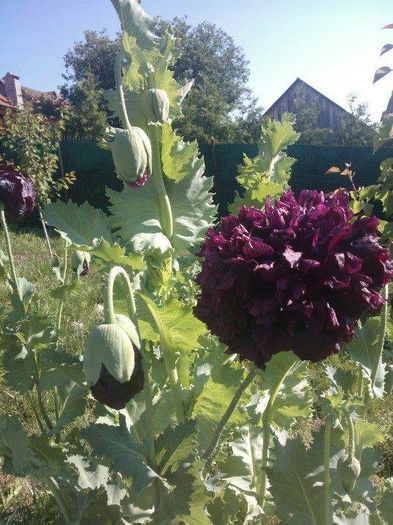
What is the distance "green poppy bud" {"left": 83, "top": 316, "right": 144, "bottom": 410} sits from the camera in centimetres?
85

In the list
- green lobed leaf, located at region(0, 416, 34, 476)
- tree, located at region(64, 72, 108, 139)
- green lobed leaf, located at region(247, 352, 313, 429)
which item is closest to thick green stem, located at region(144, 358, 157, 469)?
green lobed leaf, located at region(0, 416, 34, 476)

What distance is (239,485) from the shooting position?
4.51 ft

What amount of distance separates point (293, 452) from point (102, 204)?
31.2 feet

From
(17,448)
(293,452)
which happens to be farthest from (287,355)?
(17,448)

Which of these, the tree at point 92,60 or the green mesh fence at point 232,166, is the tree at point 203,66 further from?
the green mesh fence at point 232,166

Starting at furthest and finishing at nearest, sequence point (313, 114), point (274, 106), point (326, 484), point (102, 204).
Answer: point (274, 106), point (313, 114), point (102, 204), point (326, 484)

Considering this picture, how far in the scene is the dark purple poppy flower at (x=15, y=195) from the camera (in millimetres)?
1518

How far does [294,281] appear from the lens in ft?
2.86

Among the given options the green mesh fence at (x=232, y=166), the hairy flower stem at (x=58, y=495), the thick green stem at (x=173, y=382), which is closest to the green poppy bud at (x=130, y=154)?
the thick green stem at (x=173, y=382)

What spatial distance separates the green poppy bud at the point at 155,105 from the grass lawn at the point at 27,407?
0.36 m

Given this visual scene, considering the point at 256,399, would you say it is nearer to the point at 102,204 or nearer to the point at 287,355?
the point at 287,355

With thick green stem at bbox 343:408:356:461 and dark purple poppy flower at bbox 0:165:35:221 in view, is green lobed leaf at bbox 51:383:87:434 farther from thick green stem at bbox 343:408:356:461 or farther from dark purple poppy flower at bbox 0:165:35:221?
thick green stem at bbox 343:408:356:461

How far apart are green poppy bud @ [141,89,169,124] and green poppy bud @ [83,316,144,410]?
537 mm

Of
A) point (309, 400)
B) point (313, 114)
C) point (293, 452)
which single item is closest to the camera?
point (293, 452)
